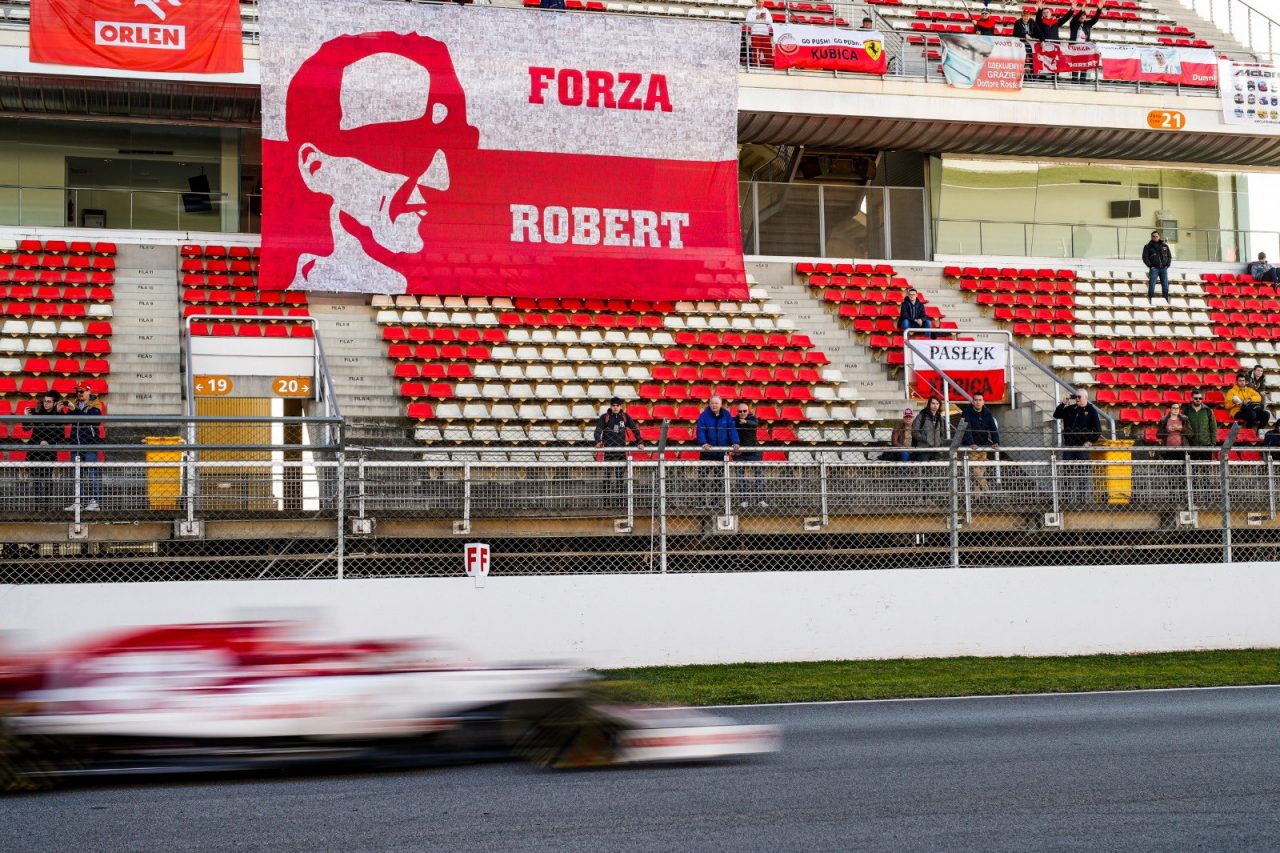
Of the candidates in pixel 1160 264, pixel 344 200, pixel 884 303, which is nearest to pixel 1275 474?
pixel 884 303

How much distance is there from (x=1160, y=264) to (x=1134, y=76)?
342 centimetres

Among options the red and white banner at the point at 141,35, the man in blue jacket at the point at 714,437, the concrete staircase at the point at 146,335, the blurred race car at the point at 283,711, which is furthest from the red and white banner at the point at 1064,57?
the blurred race car at the point at 283,711

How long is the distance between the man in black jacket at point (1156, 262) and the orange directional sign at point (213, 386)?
644 inches

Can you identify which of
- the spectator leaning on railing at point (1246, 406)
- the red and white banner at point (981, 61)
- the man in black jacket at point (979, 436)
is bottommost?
the man in black jacket at point (979, 436)

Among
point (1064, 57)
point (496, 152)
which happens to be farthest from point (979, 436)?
point (1064, 57)

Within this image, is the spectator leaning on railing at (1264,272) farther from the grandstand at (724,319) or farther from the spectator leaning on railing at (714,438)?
the spectator leaning on railing at (714,438)

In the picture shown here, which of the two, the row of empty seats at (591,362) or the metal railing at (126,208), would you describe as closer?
the row of empty seats at (591,362)

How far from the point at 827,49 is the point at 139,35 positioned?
36.3 feet

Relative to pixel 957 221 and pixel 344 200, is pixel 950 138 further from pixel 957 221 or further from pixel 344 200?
pixel 344 200

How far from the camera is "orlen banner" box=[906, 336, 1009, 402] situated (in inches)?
838

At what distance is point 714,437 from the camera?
1559cm

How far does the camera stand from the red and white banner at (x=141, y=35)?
21.8 meters

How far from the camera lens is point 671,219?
2370 centimetres

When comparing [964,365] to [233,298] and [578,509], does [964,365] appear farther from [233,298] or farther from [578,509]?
[233,298]
